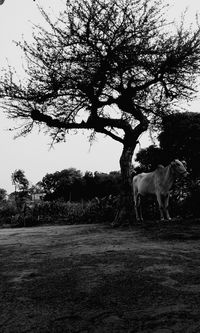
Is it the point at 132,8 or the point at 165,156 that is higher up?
the point at 132,8

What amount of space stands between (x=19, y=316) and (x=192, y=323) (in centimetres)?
144

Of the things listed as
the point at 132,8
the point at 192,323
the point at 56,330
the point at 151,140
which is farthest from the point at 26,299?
the point at 151,140

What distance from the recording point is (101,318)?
103 inches

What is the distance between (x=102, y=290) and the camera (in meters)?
3.38

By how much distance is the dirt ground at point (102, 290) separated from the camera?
8.21 ft

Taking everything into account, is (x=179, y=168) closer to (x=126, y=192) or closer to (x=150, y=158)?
(x=126, y=192)

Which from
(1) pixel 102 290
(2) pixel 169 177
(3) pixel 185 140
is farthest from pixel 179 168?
(1) pixel 102 290

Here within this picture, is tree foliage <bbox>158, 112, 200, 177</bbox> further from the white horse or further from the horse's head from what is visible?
the horse's head

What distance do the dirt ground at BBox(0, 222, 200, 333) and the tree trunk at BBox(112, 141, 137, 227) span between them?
5.17m

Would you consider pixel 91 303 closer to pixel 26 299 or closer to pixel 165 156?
pixel 26 299

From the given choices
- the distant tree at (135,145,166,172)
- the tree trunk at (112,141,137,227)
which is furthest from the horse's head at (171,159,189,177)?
the distant tree at (135,145,166,172)

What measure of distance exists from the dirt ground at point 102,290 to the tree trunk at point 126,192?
5.17 metres

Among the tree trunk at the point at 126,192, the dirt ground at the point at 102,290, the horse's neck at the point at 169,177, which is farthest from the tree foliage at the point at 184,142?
the dirt ground at the point at 102,290

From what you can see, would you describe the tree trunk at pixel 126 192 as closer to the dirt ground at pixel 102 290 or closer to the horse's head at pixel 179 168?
the horse's head at pixel 179 168
